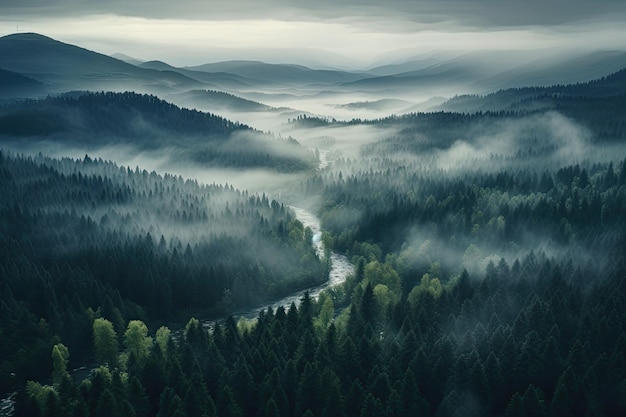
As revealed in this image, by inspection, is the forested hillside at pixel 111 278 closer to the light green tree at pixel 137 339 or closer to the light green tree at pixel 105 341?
the light green tree at pixel 105 341

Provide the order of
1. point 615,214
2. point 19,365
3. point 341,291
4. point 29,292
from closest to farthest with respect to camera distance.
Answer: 1. point 19,365
2. point 29,292
3. point 341,291
4. point 615,214

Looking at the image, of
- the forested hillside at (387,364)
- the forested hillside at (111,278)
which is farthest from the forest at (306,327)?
the forested hillside at (111,278)

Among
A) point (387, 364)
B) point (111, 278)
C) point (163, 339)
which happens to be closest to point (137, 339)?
point (163, 339)

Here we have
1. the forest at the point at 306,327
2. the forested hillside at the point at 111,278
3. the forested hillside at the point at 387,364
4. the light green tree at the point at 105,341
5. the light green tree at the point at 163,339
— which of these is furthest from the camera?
the forested hillside at the point at 111,278

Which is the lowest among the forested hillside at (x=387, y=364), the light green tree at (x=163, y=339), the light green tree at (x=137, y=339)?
the light green tree at (x=137, y=339)

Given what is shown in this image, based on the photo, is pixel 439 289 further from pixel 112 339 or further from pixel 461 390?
pixel 112 339

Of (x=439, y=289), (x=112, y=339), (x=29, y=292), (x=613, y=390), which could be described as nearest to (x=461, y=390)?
(x=613, y=390)

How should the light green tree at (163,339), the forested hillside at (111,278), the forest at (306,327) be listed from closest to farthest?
the forest at (306,327) < the light green tree at (163,339) < the forested hillside at (111,278)

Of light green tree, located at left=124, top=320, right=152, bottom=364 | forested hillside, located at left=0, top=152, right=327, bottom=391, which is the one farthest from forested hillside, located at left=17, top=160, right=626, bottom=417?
forested hillside, located at left=0, top=152, right=327, bottom=391

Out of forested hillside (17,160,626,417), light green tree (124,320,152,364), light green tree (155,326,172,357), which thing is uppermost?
forested hillside (17,160,626,417)

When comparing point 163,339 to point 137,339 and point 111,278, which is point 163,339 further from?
point 111,278

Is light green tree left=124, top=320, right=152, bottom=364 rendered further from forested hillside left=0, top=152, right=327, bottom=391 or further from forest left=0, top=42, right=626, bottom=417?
forested hillside left=0, top=152, right=327, bottom=391
